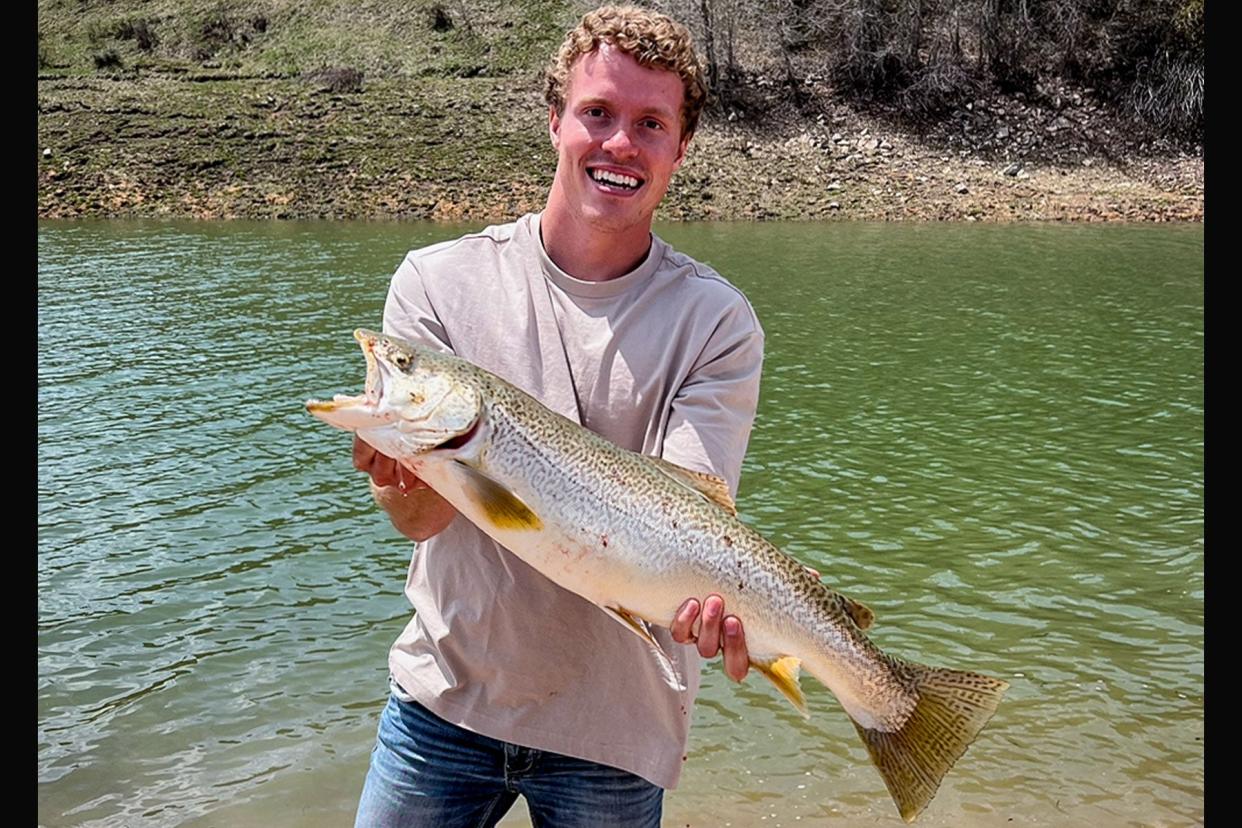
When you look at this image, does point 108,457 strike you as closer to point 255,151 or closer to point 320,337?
Answer: point 320,337

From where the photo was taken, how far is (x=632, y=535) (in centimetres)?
319

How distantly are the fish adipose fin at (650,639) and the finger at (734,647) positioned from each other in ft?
0.50

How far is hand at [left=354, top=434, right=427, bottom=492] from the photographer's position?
3.21m

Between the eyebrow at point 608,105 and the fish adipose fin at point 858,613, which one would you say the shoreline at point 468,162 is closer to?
the eyebrow at point 608,105

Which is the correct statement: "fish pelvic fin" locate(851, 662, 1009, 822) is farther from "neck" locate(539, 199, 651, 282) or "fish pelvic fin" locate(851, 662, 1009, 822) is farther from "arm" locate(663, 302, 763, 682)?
"neck" locate(539, 199, 651, 282)

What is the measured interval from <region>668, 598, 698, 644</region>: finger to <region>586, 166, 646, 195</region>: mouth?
1177 mm

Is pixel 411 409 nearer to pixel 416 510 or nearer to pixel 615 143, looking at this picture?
pixel 416 510

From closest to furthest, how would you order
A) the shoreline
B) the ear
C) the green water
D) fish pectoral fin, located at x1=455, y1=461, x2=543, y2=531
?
fish pectoral fin, located at x1=455, y1=461, x2=543, y2=531 → the ear → the green water → the shoreline

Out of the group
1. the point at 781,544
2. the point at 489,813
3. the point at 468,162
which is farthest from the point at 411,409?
the point at 468,162

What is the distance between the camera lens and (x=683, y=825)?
6.59 meters

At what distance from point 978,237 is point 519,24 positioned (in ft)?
106

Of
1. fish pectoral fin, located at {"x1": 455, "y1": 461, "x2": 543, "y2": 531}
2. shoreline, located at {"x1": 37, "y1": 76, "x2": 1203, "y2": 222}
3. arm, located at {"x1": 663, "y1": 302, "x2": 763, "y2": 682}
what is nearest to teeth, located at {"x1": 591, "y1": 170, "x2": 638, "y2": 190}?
arm, located at {"x1": 663, "y1": 302, "x2": 763, "y2": 682}

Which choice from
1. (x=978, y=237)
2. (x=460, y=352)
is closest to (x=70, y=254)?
(x=978, y=237)

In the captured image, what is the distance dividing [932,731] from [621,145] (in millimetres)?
1926
